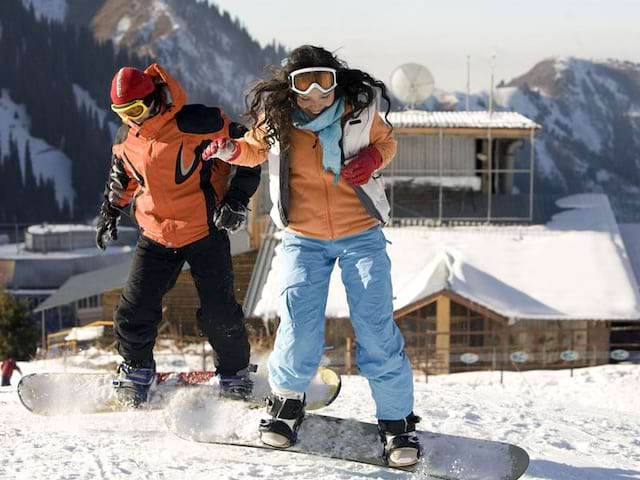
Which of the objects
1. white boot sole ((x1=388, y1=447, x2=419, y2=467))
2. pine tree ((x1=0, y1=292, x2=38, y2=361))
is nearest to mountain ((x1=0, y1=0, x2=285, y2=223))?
pine tree ((x1=0, y1=292, x2=38, y2=361))

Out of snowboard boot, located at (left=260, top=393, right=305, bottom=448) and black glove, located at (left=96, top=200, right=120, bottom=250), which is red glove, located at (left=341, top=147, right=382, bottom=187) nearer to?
snowboard boot, located at (left=260, top=393, right=305, bottom=448)

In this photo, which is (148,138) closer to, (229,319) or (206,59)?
(229,319)

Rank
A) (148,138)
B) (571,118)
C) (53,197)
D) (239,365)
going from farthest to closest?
(571,118), (53,197), (239,365), (148,138)

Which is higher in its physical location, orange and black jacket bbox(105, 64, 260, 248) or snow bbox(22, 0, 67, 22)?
snow bbox(22, 0, 67, 22)

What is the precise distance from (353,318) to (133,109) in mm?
1544

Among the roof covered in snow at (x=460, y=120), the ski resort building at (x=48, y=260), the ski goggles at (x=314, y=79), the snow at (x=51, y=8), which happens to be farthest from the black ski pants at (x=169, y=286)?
the snow at (x=51, y=8)

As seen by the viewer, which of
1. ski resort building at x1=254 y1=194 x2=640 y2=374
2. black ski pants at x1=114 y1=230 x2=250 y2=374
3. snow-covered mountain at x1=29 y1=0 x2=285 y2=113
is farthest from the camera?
snow-covered mountain at x1=29 y1=0 x2=285 y2=113

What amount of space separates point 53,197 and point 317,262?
102m

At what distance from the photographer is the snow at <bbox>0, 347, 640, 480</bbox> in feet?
12.6

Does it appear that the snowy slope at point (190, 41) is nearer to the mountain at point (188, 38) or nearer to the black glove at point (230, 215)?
the mountain at point (188, 38)

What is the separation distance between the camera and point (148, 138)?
15.0 ft

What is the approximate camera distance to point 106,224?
5027mm

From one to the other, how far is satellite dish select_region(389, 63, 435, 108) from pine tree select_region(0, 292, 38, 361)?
12.4 m

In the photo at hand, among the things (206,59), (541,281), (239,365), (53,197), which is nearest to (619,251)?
(541,281)
